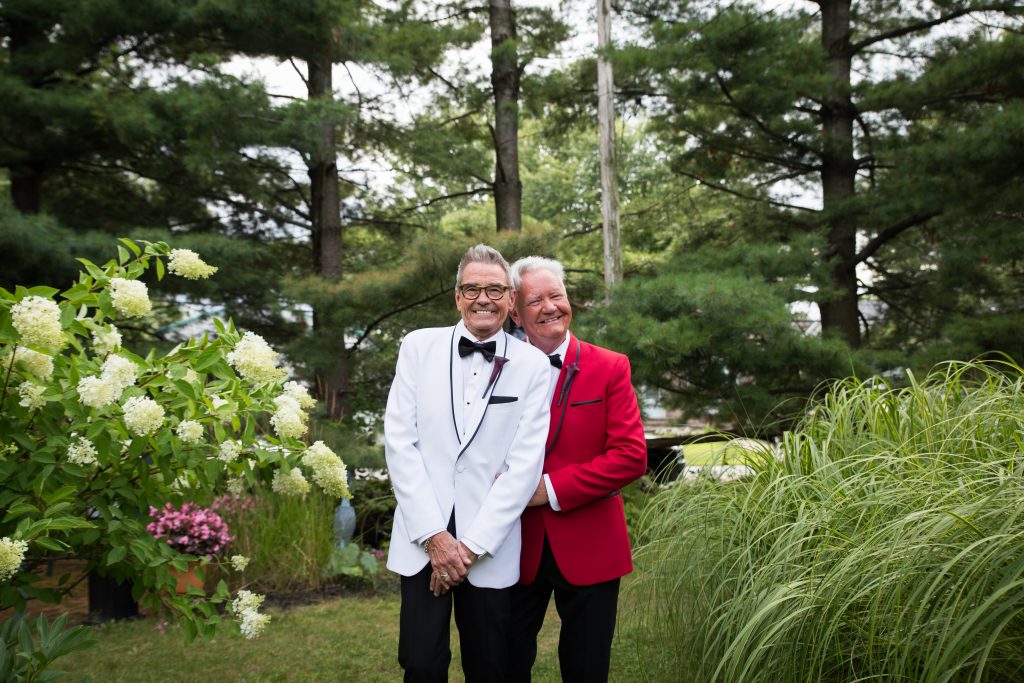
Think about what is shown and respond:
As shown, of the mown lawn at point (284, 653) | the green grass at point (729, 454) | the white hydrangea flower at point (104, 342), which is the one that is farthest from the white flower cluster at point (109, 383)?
the green grass at point (729, 454)

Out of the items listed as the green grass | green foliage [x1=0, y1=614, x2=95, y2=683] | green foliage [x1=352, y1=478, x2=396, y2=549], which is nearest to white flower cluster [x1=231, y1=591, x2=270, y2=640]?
green foliage [x1=0, y1=614, x2=95, y2=683]

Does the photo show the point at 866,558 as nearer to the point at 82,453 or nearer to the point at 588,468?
the point at 588,468

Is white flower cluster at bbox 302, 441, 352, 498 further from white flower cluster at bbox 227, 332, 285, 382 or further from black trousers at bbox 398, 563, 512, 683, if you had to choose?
black trousers at bbox 398, 563, 512, 683

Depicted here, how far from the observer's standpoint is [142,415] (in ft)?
7.73

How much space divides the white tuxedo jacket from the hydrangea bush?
34cm

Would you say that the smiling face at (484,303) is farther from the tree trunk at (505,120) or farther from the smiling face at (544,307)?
the tree trunk at (505,120)

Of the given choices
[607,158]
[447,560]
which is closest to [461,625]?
[447,560]

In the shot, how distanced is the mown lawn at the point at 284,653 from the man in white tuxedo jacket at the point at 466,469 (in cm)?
155

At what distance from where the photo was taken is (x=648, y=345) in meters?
6.93

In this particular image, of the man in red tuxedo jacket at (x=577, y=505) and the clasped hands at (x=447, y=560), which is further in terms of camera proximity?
the man in red tuxedo jacket at (x=577, y=505)

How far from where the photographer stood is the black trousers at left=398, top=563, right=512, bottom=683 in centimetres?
242

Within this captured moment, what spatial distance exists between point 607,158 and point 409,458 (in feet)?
24.8

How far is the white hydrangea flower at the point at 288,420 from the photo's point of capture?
8.70 feet

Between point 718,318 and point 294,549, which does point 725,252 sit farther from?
point 294,549
